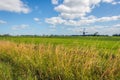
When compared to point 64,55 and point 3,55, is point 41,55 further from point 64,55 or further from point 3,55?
point 3,55

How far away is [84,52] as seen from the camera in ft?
25.1

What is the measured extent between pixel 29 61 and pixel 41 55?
1.73ft

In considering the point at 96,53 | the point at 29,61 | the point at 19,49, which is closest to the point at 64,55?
the point at 96,53

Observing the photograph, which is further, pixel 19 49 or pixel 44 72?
pixel 19 49

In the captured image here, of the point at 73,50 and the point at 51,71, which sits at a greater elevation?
the point at 73,50

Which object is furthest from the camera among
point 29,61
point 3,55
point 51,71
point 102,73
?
point 3,55

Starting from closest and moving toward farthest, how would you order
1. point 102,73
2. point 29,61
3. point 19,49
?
1. point 102,73
2. point 29,61
3. point 19,49

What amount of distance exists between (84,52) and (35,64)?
1824mm

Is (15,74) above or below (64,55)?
below

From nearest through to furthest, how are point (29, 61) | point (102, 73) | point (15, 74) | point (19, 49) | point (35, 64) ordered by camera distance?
point (102, 73), point (15, 74), point (35, 64), point (29, 61), point (19, 49)

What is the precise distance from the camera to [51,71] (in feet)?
Result: 22.3

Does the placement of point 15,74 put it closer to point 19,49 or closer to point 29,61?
point 29,61

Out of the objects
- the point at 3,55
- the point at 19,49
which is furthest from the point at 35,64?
the point at 3,55

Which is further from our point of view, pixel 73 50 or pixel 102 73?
pixel 73 50
